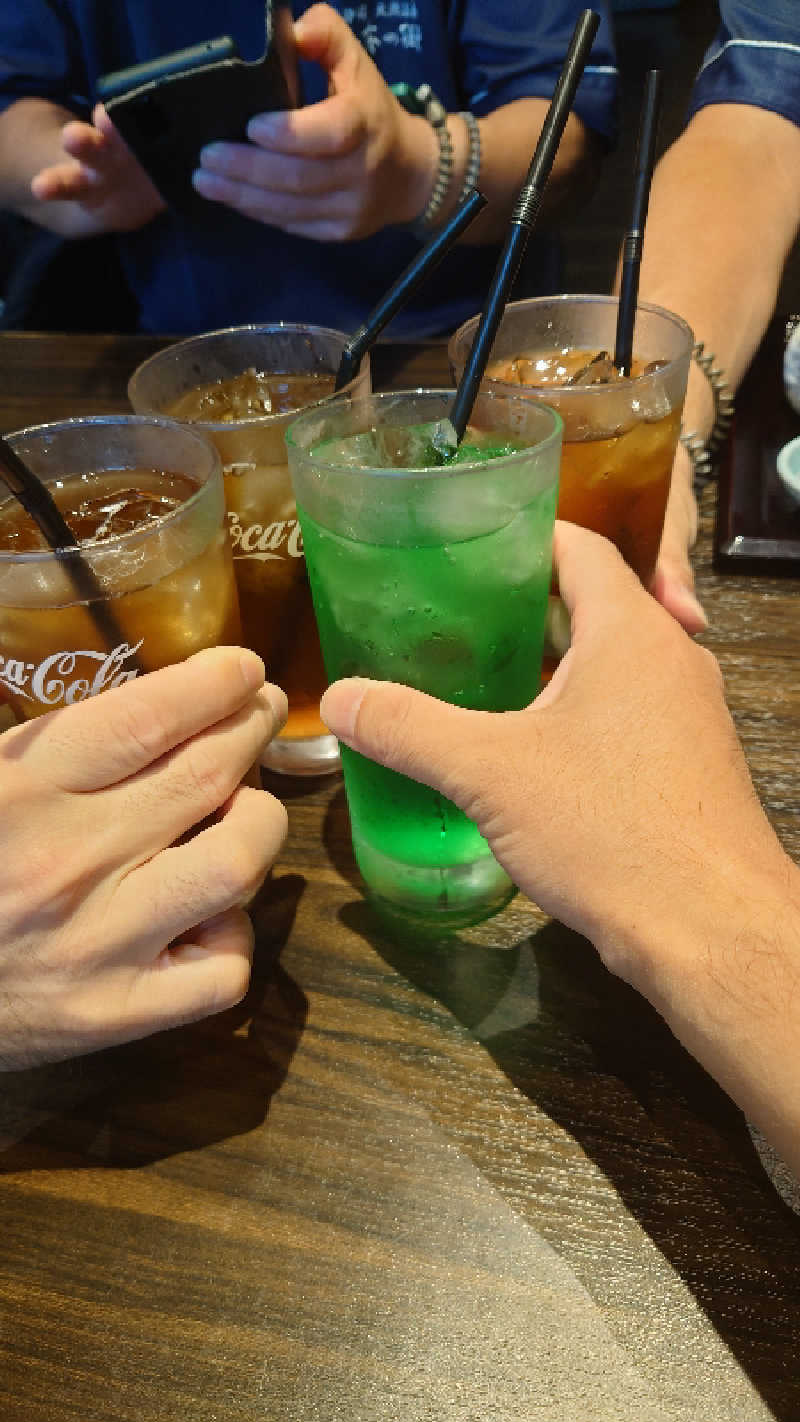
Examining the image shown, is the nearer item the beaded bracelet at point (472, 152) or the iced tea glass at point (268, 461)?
the iced tea glass at point (268, 461)

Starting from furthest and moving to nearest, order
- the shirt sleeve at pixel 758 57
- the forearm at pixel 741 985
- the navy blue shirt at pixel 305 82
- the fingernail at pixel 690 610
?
the navy blue shirt at pixel 305 82 < the shirt sleeve at pixel 758 57 < the fingernail at pixel 690 610 < the forearm at pixel 741 985

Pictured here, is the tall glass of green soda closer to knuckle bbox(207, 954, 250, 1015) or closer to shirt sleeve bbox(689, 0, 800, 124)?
knuckle bbox(207, 954, 250, 1015)

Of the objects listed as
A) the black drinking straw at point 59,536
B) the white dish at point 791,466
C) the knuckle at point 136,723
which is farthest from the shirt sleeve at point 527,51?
the knuckle at point 136,723

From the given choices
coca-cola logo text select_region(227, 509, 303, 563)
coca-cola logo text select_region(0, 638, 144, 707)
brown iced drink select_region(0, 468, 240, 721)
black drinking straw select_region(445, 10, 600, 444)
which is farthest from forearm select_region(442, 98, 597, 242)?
coca-cola logo text select_region(0, 638, 144, 707)

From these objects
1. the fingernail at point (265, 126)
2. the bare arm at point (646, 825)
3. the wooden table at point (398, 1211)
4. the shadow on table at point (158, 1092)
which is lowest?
the wooden table at point (398, 1211)

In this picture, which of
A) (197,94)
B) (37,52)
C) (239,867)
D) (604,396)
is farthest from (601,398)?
(37,52)

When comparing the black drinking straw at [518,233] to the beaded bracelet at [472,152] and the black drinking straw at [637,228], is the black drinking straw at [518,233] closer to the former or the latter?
the black drinking straw at [637,228]

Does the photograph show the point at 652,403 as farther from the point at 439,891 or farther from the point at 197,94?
the point at 197,94
